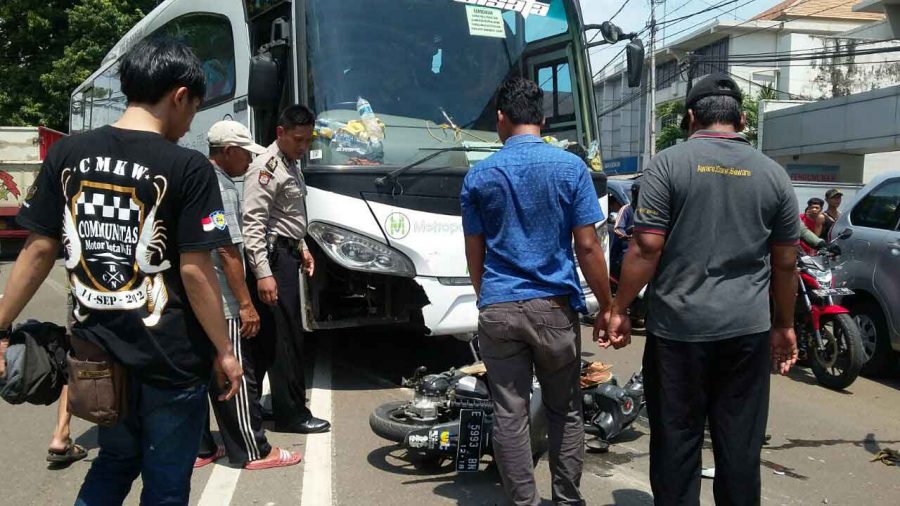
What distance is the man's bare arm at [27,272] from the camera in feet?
8.33

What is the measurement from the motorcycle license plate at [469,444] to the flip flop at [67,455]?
2.18 m

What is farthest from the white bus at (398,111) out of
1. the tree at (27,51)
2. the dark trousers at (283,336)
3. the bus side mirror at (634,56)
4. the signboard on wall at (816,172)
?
the signboard on wall at (816,172)

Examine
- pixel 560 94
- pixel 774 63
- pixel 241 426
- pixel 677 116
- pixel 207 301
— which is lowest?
pixel 241 426

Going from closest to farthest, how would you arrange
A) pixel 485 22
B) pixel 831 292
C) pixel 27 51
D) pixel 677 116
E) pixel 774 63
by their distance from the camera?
pixel 485 22 < pixel 831 292 < pixel 27 51 < pixel 677 116 < pixel 774 63

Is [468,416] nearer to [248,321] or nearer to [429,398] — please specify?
[429,398]

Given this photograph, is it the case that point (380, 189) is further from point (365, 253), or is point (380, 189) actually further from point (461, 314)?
point (461, 314)

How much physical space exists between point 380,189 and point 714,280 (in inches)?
111


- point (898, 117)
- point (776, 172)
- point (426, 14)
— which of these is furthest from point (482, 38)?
point (898, 117)

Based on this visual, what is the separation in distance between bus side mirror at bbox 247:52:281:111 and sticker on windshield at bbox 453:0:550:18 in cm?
161

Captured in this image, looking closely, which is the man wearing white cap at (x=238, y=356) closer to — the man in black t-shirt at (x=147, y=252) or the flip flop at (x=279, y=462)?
the flip flop at (x=279, y=462)

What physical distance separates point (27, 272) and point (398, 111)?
3.52m

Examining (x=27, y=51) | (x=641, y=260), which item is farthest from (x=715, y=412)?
(x=27, y=51)

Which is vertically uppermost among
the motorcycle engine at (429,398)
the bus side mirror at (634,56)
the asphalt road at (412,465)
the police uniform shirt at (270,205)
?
the bus side mirror at (634,56)

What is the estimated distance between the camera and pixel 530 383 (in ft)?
11.3
